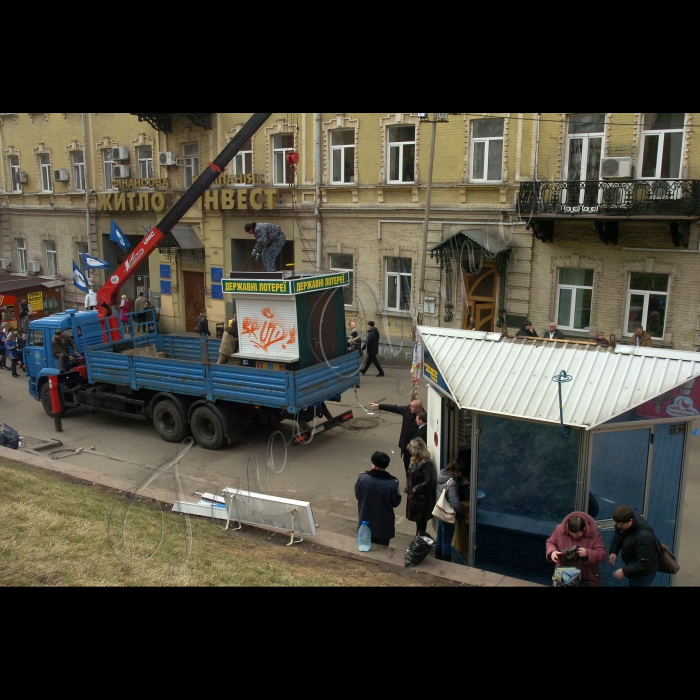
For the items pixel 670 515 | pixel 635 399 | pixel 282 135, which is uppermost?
pixel 282 135

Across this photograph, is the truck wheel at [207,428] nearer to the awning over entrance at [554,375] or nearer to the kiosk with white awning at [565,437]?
the awning over entrance at [554,375]

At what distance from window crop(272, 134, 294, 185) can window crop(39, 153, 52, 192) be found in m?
13.4

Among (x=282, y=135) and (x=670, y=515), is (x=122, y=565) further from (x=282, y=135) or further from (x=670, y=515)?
(x=282, y=135)

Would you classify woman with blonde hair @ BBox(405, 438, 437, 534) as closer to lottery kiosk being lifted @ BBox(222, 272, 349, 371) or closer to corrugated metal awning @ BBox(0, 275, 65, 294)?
lottery kiosk being lifted @ BBox(222, 272, 349, 371)

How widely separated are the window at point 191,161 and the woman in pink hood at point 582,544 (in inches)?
846

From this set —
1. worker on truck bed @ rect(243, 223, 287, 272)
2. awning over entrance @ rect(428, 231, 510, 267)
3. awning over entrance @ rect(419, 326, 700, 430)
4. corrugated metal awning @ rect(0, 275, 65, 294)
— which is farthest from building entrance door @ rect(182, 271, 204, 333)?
awning over entrance @ rect(419, 326, 700, 430)

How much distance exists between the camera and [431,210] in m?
18.5

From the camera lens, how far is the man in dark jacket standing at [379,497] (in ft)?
23.9

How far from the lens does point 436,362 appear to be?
286 inches

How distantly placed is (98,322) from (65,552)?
8.96m

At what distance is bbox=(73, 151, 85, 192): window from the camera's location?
28.3m

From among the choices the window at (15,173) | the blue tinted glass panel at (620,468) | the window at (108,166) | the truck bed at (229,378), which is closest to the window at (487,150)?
the truck bed at (229,378)

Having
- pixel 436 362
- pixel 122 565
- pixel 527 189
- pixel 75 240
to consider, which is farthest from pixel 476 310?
pixel 75 240

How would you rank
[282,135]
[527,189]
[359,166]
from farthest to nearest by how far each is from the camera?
[282,135]
[359,166]
[527,189]
